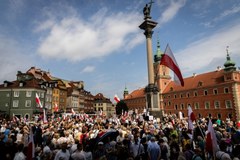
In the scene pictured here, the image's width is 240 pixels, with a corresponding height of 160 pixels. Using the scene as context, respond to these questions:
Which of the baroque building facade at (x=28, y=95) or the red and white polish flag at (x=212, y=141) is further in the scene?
the baroque building facade at (x=28, y=95)

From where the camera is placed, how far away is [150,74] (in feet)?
81.1

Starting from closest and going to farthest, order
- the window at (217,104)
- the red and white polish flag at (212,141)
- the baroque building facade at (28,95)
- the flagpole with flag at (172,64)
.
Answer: the red and white polish flag at (212,141) < the flagpole with flag at (172,64) < the baroque building facade at (28,95) < the window at (217,104)

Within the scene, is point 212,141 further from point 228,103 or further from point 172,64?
point 228,103

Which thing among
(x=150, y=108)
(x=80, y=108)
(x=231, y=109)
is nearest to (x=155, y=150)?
(x=150, y=108)

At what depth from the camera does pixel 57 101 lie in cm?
6200

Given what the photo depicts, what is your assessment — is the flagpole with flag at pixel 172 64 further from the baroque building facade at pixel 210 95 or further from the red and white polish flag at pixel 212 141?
the baroque building facade at pixel 210 95

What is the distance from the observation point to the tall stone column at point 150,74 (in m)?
23.1

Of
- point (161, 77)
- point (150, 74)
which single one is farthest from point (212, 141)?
point (161, 77)

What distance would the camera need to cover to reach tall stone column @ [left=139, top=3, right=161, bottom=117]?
75.8 feet

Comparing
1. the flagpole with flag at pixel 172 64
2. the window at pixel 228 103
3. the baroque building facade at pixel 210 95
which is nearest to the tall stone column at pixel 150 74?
the flagpole with flag at pixel 172 64

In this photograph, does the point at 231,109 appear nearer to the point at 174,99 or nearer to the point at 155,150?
the point at 174,99

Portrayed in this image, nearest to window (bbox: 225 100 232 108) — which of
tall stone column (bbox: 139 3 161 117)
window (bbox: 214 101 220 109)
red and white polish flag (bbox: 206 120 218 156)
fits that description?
window (bbox: 214 101 220 109)

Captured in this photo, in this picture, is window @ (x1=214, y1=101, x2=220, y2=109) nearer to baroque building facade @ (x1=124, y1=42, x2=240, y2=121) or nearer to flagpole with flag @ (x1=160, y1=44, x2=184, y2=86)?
baroque building facade @ (x1=124, y1=42, x2=240, y2=121)

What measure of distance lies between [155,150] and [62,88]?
204 ft
